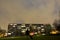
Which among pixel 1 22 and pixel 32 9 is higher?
pixel 32 9

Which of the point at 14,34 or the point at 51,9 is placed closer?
the point at 14,34


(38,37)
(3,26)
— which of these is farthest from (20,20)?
(38,37)

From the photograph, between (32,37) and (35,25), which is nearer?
(32,37)

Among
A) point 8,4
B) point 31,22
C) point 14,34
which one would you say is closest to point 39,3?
point 31,22

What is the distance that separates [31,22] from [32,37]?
0.47m

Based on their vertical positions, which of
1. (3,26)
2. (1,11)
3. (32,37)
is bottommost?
(32,37)

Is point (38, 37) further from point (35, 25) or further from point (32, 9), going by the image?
point (32, 9)

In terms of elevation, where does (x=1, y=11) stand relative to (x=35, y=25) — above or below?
above

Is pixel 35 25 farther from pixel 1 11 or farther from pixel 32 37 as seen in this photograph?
pixel 1 11

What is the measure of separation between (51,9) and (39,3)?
362mm

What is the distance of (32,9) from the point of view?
3941 mm

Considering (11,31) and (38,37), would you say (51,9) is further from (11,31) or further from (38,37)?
(11,31)

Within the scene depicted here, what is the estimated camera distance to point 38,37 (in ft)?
11.5

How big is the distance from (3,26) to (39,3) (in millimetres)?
1126
